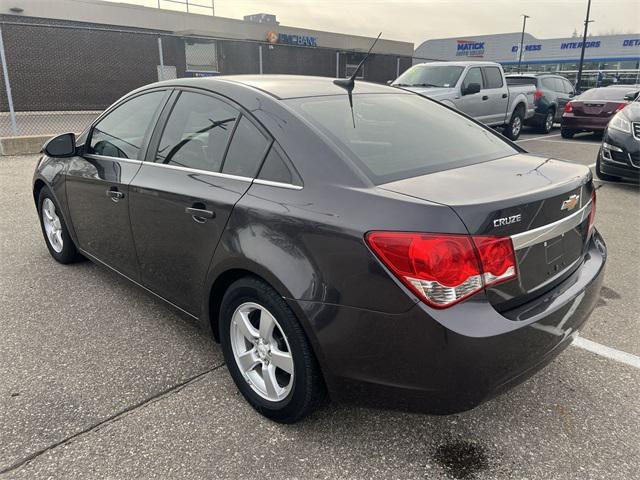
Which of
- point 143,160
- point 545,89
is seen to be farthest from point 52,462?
point 545,89

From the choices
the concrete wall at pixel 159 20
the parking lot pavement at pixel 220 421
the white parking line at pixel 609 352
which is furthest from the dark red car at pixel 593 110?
the concrete wall at pixel 159 20

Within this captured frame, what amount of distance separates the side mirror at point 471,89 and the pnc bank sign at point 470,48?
56228mm

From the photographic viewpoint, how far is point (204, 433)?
7.70 feet

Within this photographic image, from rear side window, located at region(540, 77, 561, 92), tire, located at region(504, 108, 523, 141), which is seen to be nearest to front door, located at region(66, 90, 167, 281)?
tire, located at region(504, 108, 523, 141)

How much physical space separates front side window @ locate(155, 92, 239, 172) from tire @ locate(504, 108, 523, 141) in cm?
1172

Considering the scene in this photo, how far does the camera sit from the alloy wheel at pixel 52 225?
430 cm

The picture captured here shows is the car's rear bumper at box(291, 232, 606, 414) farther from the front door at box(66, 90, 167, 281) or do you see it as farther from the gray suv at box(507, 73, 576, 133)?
the gray suv at box(507, 73, 576, 133)

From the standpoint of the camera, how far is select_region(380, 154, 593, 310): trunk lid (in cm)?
189

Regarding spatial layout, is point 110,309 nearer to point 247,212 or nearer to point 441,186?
point 247,212

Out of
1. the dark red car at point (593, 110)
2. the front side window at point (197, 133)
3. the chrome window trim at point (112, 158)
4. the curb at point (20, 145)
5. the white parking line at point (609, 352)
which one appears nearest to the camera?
the front side window at point (197, 133)

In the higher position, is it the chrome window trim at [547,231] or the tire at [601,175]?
the chrome window trim at [547,231]

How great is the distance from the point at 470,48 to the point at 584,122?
54.3 m

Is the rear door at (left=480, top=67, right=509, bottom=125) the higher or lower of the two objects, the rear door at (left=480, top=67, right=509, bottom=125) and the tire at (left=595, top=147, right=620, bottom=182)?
the higher

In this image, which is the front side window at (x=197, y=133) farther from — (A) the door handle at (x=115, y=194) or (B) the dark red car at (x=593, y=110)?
(B) the dark red car at (x=593, y=110)
